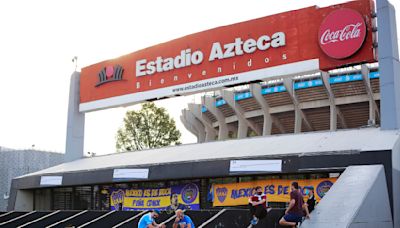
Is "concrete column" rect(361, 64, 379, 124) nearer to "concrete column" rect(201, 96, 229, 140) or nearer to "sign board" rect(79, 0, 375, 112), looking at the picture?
"concrete column" rect(201, 96, 229, 140)

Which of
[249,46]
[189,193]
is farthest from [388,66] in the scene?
[189,193]

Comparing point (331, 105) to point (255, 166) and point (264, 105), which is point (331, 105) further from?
point (255, 166)

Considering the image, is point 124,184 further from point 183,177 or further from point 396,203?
point 396,203

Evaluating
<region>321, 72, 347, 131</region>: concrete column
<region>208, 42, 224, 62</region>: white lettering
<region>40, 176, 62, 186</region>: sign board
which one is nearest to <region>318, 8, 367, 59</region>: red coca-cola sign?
<region>208, 42, 224, 62</region>: white lettering

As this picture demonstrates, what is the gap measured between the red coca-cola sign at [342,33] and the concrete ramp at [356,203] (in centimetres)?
569

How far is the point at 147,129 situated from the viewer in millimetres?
52438

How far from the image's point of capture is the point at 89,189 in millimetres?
25125

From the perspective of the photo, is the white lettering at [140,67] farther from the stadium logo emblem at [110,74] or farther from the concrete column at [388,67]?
the concrete column at [388,67]

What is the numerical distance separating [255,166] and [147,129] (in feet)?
116

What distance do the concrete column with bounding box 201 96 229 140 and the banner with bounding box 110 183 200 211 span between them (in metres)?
30.5

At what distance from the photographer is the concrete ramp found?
1134cm

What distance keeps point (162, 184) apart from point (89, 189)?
16.3 feet

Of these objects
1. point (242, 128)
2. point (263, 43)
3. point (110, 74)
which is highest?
point (242, 128)

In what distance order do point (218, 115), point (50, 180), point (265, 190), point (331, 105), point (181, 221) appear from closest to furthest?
1. point (181, 221)
2. point (265, 190)
3. point (50, 180)
4. point (331, 105)
5. point (218, 115)
